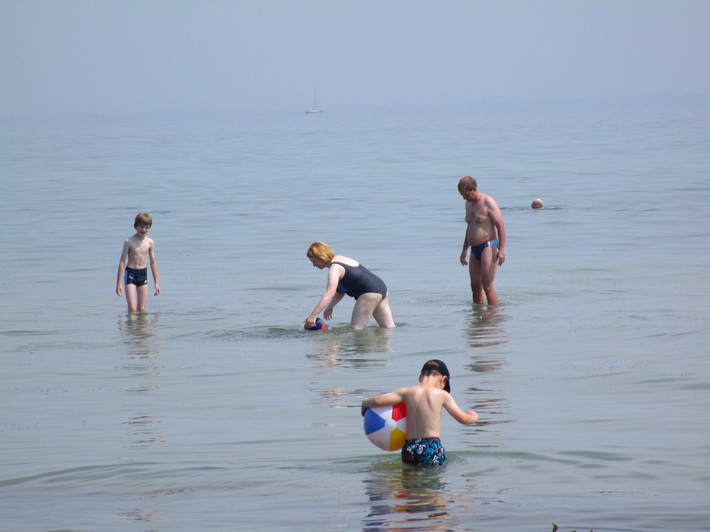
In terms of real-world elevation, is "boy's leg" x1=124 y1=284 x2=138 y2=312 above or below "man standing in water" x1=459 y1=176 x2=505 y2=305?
below

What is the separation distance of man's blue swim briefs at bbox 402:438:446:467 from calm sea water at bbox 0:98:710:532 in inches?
4.5

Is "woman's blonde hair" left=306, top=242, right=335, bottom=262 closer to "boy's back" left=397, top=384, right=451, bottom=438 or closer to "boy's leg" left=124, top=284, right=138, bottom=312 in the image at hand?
"boy's leg" left=124, top=284, right=138, bottom=312

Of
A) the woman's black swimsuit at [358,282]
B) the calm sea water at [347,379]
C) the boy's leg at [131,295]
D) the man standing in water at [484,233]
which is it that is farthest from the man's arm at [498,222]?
the boy's leg at [131,295]

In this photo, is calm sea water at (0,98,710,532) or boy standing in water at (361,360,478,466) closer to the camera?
calm sea water at (0,98,710,532)

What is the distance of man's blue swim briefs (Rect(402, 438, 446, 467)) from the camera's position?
7.19 metres

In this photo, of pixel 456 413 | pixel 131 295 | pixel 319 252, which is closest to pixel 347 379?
pixel 319 252

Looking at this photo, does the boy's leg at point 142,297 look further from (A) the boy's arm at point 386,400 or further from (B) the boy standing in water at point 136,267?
(A) the boy's arm at point 386,400

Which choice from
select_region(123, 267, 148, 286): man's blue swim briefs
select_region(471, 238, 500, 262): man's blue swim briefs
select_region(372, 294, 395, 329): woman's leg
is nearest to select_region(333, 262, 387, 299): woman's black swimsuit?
select_region(372, 294, 395, 329): woman's leg

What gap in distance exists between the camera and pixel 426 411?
7.10 metres

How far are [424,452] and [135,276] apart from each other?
27.4 feet

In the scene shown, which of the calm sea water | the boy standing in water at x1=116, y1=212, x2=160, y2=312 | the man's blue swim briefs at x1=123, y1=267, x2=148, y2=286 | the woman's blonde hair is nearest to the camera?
the calm sea water

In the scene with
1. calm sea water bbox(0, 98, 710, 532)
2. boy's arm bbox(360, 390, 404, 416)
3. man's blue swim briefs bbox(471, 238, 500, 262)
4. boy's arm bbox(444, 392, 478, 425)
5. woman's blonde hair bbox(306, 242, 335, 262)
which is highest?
woman's blonde hair bbox(306, 242, 335, 262)

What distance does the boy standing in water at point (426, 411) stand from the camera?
7086 millimetres

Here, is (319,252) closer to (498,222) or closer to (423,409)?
(498,222)
